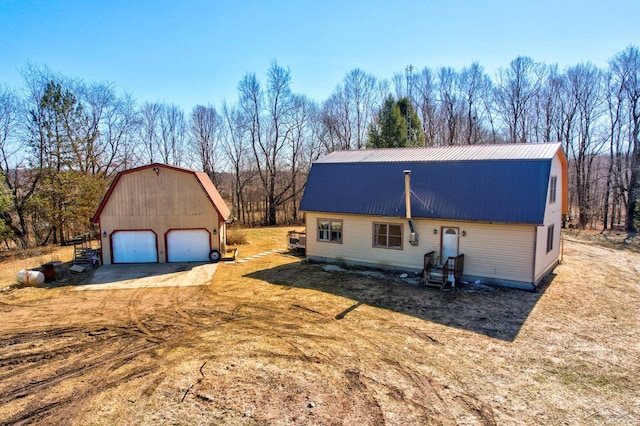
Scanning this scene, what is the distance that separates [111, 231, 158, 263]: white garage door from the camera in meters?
16.6

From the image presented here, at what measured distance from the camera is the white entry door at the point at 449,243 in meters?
13.2

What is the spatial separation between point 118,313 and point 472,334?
9765 mm

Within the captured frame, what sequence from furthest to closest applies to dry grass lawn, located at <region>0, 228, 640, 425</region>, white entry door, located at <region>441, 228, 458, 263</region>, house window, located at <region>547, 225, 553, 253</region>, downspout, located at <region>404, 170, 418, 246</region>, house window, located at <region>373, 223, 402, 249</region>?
house window, located at <region>373, 223, 402, 249</region>, house window, located at <region>547, 225, 553, 253</region>, downspout, located at <region>404, 170, 418, 246</region>, white entry door, located at <region>441, 228, 458, 263</region>, dry grass lawn, located at <region>0, 228, 640, 425</region>

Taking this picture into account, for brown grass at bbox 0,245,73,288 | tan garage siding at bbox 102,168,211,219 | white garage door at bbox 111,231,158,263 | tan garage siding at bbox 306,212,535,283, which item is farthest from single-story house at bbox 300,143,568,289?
brown grass at bbox 0,245,73,288

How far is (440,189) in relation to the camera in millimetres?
13805

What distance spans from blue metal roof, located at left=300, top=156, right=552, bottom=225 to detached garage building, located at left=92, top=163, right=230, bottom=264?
16.4ft

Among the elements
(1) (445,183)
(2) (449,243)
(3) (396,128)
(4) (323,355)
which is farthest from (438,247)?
(3) (396,128)

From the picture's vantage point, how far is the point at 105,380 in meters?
6.70

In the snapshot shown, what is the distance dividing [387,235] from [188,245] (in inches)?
370

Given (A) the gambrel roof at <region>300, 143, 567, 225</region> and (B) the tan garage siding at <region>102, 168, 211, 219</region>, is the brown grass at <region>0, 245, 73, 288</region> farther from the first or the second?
(A) the gambrel roof at <region>300, 143, 567, 225</region>

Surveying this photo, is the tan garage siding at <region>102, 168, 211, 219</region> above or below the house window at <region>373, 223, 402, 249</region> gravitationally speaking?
above

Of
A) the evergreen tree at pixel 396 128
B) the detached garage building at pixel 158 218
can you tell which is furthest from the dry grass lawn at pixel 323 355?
the evergreen tree at pixel 396 128

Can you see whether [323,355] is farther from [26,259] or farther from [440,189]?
[26,259]

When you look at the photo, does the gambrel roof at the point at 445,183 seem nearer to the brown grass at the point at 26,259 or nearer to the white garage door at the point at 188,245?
the white garage door at the point at 188,245
